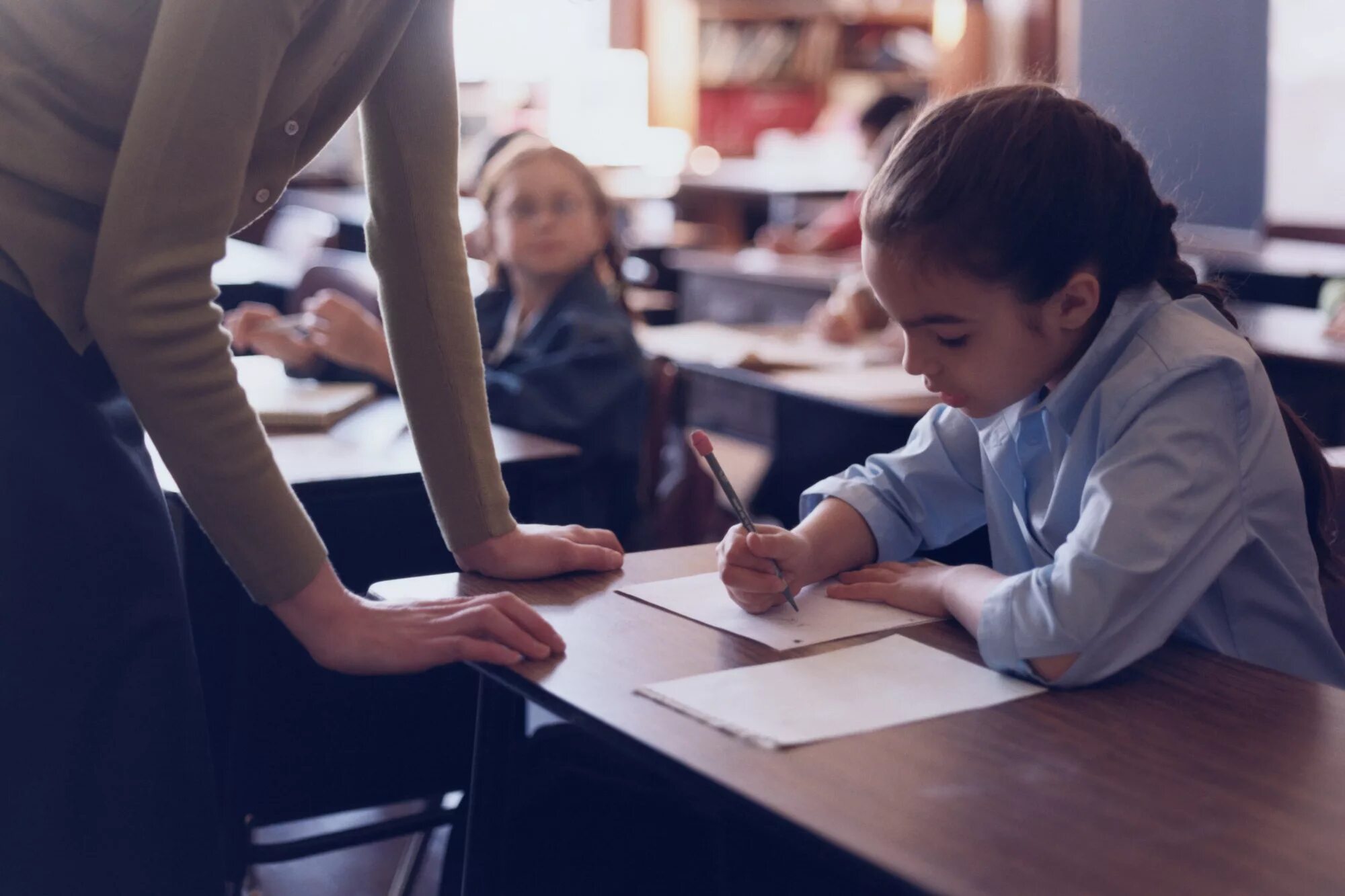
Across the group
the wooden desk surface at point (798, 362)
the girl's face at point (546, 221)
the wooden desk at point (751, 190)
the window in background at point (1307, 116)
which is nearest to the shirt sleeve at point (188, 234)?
the wooden desk surface at point (798, 362)

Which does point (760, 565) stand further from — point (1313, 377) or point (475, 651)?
point (1313, 377)

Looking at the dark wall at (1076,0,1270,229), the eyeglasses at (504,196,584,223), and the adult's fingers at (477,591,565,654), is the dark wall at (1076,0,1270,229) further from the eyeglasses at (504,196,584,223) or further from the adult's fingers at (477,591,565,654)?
the adult's fingers at (477,591,565,654)

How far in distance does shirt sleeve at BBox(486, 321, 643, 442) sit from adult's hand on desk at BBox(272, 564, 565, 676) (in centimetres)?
124

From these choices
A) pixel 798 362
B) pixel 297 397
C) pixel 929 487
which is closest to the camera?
pixel 929 487

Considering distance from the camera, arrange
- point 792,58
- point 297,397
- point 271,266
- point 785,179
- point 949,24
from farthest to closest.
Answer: point 792,58 → point 949,24 → point 785,179 → point 271,266 → point 297,397

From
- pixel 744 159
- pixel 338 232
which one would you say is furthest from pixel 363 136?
pixel 744 159

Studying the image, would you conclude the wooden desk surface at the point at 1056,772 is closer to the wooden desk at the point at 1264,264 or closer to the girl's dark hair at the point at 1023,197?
the girl's dark hair at the point at 1023,197

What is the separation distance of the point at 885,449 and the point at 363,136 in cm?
148

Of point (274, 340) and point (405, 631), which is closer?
point (405, 631)

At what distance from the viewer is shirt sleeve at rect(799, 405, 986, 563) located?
126cm

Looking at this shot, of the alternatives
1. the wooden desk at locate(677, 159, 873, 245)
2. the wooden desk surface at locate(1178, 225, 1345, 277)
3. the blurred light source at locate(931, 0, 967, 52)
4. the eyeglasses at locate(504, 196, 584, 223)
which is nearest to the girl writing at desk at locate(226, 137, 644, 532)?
the eyeglasses at locate(504, 196, 584, 223)

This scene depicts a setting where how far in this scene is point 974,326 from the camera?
3.46ft

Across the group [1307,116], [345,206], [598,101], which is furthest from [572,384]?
[345,206]

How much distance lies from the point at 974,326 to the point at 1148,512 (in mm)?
190
